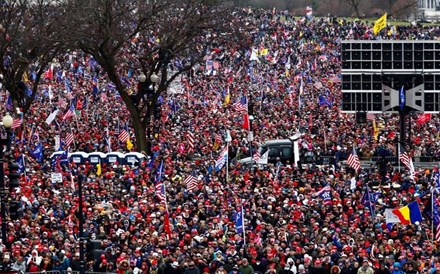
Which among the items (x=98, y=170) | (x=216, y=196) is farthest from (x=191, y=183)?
(x=98, y=170)

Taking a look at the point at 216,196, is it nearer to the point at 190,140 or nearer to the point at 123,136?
the point at 190,140

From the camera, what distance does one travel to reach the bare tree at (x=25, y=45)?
67.3 meters

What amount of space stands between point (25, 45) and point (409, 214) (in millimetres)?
34448

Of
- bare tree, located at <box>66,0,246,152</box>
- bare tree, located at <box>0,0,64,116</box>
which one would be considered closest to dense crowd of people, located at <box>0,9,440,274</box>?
bare tree, located at <box>0,0,64,116</box>

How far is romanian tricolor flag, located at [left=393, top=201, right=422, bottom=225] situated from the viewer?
1529 inches

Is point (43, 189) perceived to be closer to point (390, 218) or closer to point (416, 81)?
point (390, 218)

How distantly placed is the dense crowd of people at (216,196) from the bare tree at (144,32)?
6.15ft

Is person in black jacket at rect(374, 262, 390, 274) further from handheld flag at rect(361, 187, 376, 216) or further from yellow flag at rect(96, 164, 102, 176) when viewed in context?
yellow flag at rect(96, 164, 102, 176)

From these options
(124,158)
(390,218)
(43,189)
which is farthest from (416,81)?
(390,218)

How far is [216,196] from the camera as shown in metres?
45.4

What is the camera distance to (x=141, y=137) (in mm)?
62938

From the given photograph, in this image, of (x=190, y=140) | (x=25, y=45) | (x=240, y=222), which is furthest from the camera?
(x=25, y=45)

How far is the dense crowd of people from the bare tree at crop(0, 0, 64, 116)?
65.7 inches

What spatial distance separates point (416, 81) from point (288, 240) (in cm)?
2308
